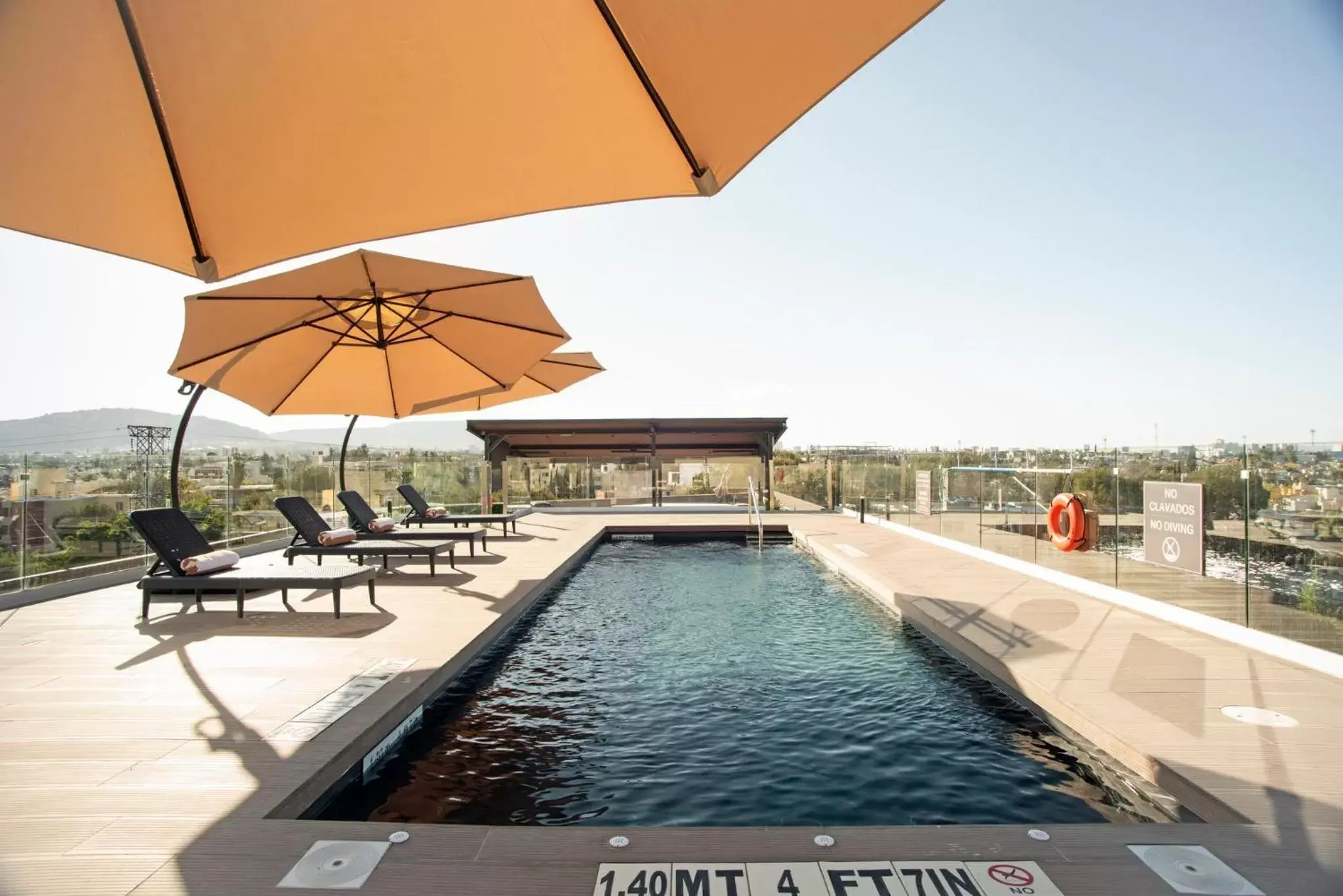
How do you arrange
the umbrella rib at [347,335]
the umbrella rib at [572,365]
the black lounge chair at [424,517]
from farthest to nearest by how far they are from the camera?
1. the black lounge chair at [424,517]
2. the umbrella rib at [572,365]
3. the umbrella rib at [347,335]

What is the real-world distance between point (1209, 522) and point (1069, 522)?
157 cm

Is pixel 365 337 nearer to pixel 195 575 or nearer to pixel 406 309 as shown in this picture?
pixel 406 309

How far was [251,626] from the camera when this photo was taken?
6148mm

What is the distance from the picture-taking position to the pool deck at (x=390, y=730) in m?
2.49

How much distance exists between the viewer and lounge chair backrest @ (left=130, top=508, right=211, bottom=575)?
633 centimetres

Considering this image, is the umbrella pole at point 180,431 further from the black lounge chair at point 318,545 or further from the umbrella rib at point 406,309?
the umbrella rib at point 406,309

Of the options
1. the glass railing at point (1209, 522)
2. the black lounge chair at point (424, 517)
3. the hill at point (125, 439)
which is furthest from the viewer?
the black lounge chair at point (424, 517)

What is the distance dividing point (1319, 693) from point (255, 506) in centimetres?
1214

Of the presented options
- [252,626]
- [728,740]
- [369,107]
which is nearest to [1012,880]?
[728,740]

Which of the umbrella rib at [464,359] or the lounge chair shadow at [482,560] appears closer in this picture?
the umbrella rib at [464,359]

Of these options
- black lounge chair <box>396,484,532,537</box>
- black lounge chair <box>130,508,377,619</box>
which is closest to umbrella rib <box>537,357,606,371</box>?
black lounge chair <box>396,484,532,537</box>

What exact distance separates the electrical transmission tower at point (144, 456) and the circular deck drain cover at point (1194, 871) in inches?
400

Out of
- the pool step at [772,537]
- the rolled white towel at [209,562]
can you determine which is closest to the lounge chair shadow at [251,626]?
the rolled white towel at [209,562]

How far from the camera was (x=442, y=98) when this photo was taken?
278 cm
